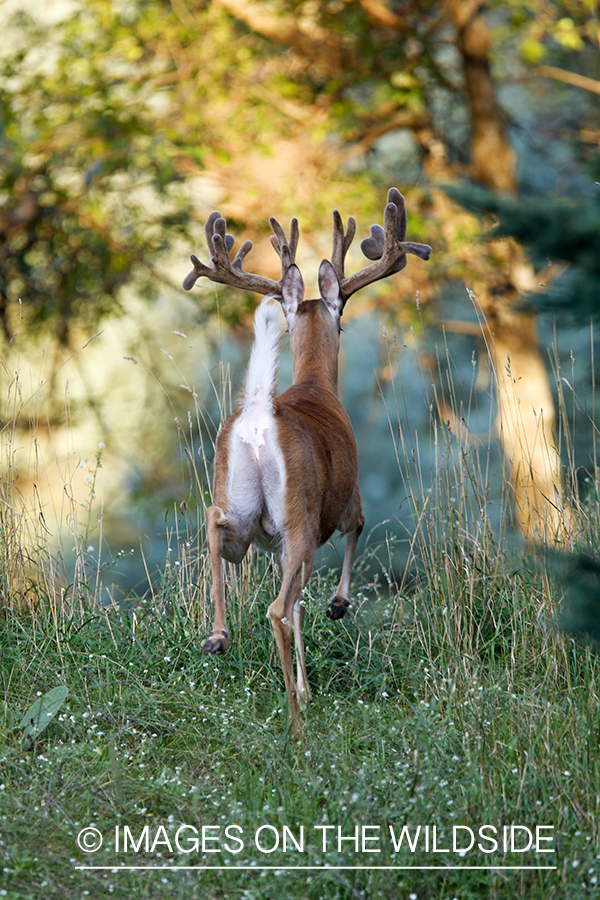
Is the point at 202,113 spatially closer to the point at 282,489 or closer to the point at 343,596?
the point at 343,596

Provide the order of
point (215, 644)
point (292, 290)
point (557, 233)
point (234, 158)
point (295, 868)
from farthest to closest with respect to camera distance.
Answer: point (234, 158)
point (292, 290)
point (215, 644)
point (295, 868)
point (557, 233)

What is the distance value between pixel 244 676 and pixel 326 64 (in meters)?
8.01

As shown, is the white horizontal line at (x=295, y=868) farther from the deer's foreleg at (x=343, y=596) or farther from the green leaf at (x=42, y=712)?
the deer's foreleg at (x=343, y=596)

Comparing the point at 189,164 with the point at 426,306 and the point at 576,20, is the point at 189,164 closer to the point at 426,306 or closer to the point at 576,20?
the point at 426,306

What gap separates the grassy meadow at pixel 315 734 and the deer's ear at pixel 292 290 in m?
1.13

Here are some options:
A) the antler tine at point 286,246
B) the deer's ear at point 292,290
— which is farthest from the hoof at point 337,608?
the antler tine at point 286,246

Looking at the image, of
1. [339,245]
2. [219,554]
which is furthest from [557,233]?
[339,245]

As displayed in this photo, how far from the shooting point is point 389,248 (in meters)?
4.48

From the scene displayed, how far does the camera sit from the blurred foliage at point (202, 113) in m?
9.37

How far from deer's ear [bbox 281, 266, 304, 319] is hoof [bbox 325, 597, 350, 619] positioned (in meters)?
1.53

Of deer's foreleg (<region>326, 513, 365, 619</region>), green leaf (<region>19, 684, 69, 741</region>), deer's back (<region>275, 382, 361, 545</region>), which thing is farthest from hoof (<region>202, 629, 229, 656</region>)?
deer's foreleg (<region>326, 513, 365, 619</region>)

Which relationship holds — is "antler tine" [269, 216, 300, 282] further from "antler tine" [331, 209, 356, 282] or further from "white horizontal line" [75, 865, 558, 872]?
"white horizontal line" [75, 865, 558, 872]

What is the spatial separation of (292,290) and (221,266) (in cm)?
38

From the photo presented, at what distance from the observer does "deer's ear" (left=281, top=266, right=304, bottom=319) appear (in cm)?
469
